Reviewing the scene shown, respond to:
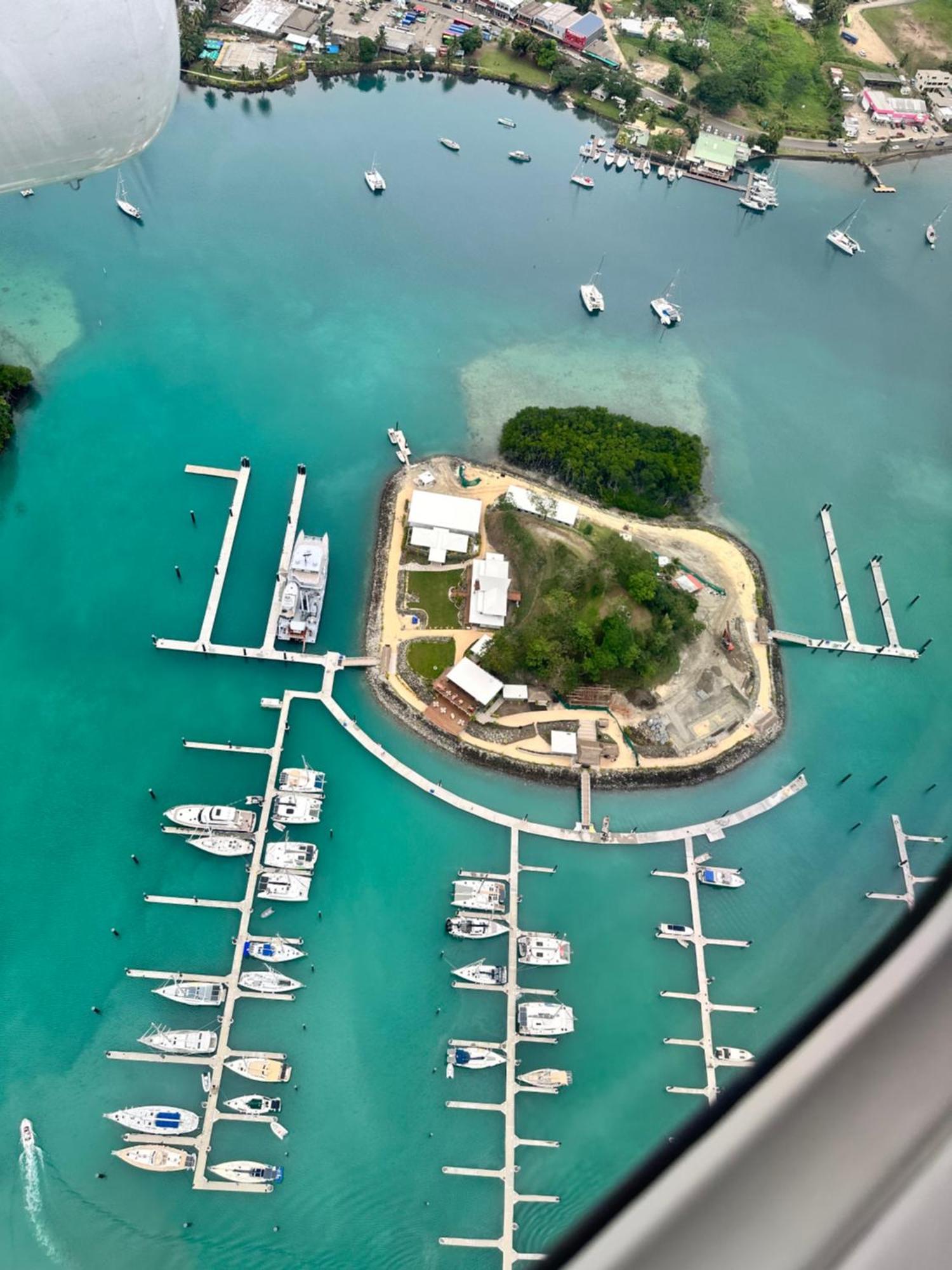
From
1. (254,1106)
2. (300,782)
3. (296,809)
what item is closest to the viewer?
(254,1106)

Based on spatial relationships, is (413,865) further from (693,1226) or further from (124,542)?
(124,542)

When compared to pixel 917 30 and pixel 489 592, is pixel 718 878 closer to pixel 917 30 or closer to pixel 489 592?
pixel 489 592

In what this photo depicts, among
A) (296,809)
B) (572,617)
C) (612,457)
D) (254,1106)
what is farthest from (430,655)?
(254,1106)

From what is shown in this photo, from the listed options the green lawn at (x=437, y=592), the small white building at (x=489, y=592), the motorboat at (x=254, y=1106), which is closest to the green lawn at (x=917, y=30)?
the small white building at (x=489, y=592)

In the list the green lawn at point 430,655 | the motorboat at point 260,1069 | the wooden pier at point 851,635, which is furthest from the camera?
the wooden pier at point 851,635

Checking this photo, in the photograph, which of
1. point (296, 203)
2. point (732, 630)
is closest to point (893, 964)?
point (732, 630)

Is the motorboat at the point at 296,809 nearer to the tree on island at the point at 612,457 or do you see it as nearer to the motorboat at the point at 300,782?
the motorboat at the point at 300,782
